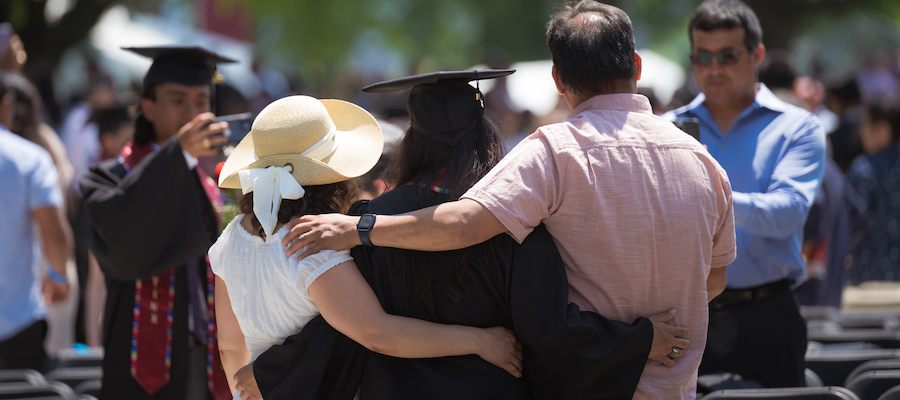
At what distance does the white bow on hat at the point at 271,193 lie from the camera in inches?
86.8

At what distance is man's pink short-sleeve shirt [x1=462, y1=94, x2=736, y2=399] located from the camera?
211 cm

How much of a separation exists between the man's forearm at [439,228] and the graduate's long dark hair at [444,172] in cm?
9

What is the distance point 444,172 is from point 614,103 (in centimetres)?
50

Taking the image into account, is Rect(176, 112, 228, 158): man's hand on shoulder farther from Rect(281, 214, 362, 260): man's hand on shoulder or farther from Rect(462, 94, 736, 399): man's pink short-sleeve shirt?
Rect(462, 94, 736, 399): man's pink short-sleeve shirt

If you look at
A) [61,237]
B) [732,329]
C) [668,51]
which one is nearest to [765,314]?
[732,329]

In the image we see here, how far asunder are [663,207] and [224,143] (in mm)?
1786

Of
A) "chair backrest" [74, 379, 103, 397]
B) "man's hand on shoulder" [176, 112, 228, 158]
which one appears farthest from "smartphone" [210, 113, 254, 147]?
"chair backrest" [74, 379, 103, 397]

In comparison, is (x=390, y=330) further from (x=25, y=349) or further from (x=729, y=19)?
(x=25, y=349)

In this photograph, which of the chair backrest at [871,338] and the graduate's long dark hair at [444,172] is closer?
the graduate's long dark hair at [444,172]

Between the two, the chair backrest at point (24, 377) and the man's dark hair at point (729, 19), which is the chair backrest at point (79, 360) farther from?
the man's dark hair at point (729, 19)

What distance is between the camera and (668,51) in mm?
31141

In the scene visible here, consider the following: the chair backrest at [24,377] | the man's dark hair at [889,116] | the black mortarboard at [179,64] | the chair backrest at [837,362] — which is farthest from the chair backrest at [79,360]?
the man's dark hair at [889,116]

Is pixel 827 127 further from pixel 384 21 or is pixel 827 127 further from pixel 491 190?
pixel 384 21

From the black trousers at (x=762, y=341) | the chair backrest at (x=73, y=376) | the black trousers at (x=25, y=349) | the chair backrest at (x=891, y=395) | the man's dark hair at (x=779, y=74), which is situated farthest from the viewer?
the man's dark hair at (x=779, y=74)
